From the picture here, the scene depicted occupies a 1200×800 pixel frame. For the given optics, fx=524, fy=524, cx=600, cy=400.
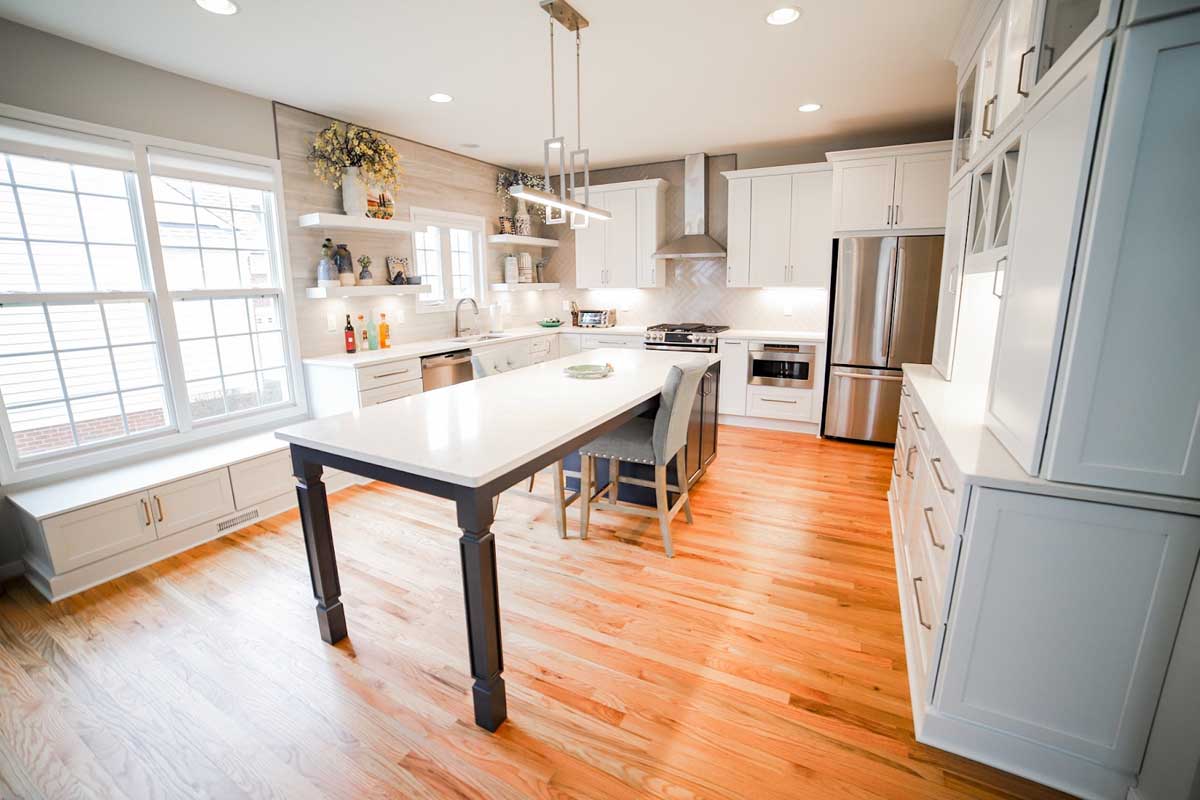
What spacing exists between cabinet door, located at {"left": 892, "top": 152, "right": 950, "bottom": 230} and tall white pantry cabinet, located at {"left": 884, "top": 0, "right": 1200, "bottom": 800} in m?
2.40

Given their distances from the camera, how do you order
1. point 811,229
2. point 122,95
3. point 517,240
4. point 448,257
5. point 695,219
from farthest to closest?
point 517,240
point 695,219
point 448,257
point 811,229
point 122,95

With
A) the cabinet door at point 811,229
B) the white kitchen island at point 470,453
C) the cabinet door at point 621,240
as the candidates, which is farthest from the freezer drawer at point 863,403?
the white kitchen island at point 470,453

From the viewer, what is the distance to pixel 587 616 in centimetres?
228

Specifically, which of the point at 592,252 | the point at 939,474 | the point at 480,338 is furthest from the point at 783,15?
the point at 592,252

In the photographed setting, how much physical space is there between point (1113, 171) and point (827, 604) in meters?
1.85

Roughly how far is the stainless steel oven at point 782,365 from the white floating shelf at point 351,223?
3.26m

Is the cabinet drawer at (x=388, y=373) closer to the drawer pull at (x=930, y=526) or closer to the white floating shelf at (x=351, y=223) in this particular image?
the white floating shelf at (x=351, y=223)

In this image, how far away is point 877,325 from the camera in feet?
14.1

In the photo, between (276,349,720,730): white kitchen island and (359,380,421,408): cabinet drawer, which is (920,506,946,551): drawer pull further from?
(359,380,421,408): cabinet drawer

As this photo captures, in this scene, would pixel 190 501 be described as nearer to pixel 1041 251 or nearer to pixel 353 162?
pixel 353 162

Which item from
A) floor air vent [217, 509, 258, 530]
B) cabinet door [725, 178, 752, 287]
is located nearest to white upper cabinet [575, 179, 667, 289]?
cabinet door [725, 178, 752, 287]

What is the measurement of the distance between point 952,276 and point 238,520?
14.2 ft

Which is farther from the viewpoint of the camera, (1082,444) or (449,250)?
(449,250)

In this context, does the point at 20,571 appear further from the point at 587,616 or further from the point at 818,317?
the point at 818,317
